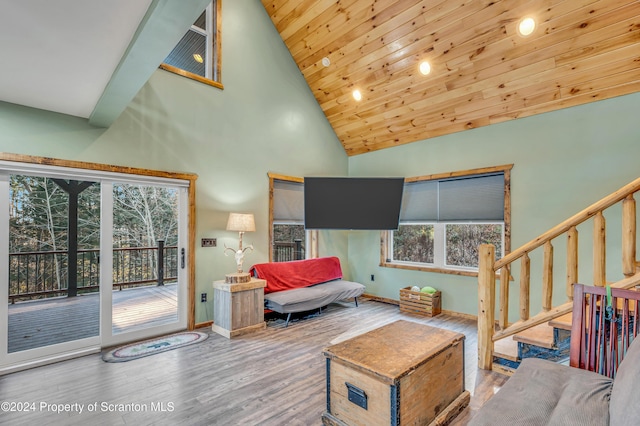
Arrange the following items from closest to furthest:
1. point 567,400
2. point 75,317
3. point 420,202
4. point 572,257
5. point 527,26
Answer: point 567,400, point 572,257, point 527,26, point 75,317, point 420,202

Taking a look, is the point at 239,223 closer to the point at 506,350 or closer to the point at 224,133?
the point at 224,133

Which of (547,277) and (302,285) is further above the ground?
(547,277)

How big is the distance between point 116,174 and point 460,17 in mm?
4098

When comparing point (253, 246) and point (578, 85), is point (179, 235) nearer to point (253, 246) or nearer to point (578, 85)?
point (253, 246)

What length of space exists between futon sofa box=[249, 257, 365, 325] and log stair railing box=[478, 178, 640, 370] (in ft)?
6.89

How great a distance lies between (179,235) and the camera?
387cm

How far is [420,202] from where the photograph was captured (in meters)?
4.93

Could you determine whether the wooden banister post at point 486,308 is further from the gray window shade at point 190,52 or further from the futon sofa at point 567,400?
the gray window shade at point 190,52

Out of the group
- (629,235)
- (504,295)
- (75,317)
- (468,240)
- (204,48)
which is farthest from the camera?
(468,240)

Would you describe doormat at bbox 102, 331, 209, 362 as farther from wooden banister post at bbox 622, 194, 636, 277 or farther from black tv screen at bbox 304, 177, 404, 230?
wooden banister post at bbox 622, 194, 636, 277

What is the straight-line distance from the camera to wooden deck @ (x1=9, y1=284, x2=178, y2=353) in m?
3.33

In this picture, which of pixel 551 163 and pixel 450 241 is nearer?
pixel 551 163

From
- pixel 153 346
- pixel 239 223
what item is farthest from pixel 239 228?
pixel 153 346

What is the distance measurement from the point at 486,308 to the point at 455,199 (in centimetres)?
207
